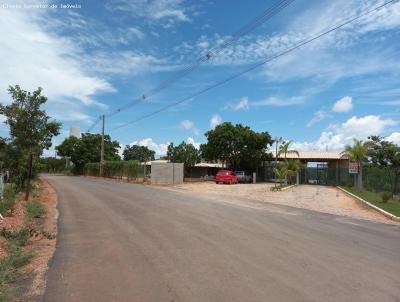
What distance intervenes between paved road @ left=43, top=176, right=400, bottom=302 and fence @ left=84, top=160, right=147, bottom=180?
34.7m

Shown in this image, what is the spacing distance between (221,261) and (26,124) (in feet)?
50.8

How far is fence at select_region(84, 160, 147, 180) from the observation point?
49.5m

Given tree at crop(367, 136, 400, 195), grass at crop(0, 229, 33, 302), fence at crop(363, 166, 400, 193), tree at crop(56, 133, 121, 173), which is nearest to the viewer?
grass at crop(0, 229, 33, 302)

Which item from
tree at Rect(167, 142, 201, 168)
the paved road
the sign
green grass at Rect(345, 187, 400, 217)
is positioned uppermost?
tree at Rect(167, 142, 201, 168)

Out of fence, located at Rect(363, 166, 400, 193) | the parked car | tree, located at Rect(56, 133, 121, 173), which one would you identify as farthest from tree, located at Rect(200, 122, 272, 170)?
tree, located at Rect(56, 133, 121, 173)

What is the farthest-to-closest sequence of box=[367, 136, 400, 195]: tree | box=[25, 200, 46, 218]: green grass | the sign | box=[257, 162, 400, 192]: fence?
box=[367, 136, 400, 195]: tree → box=[257, 162, 400, 192]: fence → the sign → box=[25, 200, 46, 218]: green grass

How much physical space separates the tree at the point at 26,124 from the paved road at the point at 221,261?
774cm

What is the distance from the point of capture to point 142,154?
421 feet

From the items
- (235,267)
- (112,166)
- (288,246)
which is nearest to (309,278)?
(235,267)

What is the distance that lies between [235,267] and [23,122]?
1596cm

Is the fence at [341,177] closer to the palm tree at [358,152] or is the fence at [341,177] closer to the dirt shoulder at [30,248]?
the palm tree at [358,152]

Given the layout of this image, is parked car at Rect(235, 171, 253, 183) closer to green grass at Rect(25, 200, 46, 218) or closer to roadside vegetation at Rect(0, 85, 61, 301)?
roadside vegetation at Rect(0, 85, 61, 301)

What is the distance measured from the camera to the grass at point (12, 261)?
6439 mm

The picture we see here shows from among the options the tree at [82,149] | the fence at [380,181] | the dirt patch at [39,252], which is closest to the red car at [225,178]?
the fence at [380,181]
